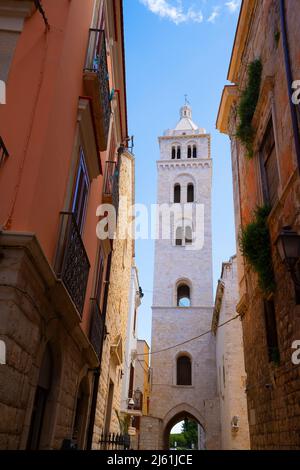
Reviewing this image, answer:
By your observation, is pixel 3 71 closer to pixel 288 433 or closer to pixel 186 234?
pixel 288 433

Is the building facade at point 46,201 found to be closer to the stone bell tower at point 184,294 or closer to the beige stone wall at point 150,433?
the beige stone wall at point 150,433

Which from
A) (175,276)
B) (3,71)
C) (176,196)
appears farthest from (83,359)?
(176,196)

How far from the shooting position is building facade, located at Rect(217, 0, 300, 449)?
19.1 feet

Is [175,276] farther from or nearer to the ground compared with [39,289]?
farther from the ground

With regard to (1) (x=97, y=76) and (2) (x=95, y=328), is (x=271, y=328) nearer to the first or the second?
(2) (x=95, y=328)

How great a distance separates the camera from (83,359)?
657 centimetres

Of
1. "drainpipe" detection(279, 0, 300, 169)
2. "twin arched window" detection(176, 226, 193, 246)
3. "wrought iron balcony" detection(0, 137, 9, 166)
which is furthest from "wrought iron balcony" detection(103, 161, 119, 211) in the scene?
"twin arched window" detection(176, 226, 193, 246)

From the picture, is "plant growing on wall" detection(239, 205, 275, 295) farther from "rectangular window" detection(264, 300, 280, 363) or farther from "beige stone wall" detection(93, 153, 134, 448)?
"beige stone wall" detection(93, 153, 134, 448)

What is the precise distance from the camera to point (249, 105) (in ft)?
29.3

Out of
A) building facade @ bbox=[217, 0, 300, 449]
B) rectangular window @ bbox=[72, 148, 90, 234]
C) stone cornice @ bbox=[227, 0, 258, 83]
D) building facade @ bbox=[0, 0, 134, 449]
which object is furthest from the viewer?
stone cornice @ bbox=[227, 0, 258, 83]

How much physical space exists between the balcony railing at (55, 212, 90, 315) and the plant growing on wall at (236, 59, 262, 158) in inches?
212

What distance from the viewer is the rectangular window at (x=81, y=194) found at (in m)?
5.55

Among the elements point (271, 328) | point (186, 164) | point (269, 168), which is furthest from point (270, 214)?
point (186, 164)
